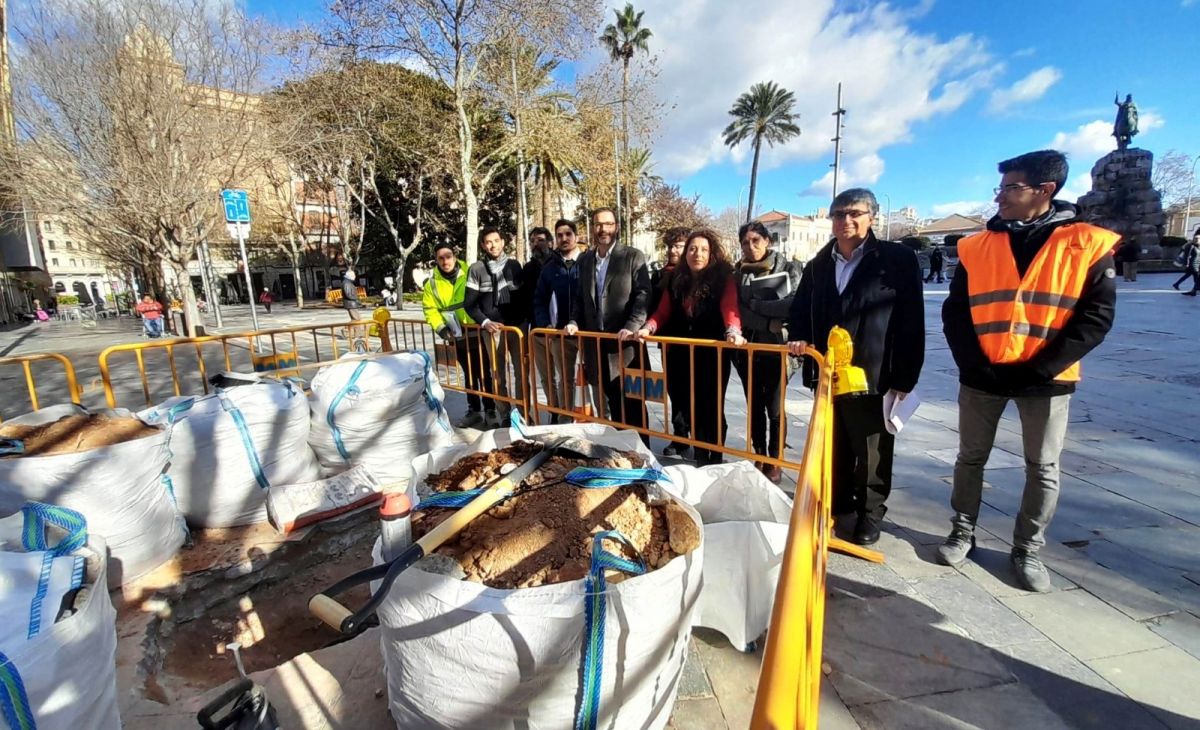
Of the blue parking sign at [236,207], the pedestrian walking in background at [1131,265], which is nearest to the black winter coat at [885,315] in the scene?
the blue parking sign at [236,207]

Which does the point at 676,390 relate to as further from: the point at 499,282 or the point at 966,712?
the point at 966,712

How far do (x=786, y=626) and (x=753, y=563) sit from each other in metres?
1.35

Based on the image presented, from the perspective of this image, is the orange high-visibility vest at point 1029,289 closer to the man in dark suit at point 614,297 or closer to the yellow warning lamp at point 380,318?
the man in dark suit at point 614,297

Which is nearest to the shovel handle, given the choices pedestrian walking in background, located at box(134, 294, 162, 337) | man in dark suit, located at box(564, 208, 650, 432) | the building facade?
man in dark suit, located at box(564, 208, 650, 432)

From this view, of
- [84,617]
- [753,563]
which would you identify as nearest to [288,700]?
[84,617]

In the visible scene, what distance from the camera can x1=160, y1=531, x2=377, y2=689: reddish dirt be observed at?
2.44 m

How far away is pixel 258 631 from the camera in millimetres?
2693

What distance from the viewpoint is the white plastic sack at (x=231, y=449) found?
3035 millimetres

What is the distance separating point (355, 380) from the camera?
140 inches

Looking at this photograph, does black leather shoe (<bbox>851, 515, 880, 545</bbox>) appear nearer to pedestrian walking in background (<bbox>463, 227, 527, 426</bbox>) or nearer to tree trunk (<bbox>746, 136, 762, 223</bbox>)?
pedestrian walking in background (<bbox>463, 227, 527, 426</bbox>)

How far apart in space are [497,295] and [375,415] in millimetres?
1970

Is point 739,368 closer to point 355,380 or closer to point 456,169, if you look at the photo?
point 355,380

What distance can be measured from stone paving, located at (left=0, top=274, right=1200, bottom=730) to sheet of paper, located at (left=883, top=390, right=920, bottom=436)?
69 centimetres

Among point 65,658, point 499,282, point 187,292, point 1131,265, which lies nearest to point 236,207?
point 187,292
